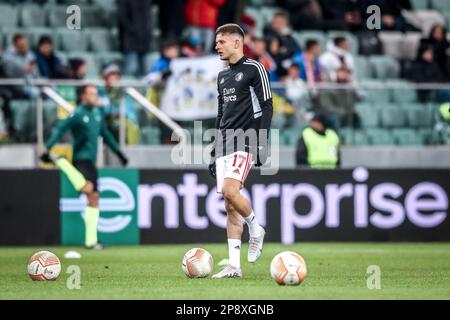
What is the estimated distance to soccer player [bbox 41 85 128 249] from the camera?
57.6 ft

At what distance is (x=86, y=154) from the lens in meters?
17.8

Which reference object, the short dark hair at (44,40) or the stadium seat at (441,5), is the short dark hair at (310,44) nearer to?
the short dark hair at (44,40)

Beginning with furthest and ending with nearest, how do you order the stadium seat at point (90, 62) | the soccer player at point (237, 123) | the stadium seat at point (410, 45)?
the stadium seat at point (410, 45), the stadium seat at point (90, 62), the soccer player at point (237, 123)

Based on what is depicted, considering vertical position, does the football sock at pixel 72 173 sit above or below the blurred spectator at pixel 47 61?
below

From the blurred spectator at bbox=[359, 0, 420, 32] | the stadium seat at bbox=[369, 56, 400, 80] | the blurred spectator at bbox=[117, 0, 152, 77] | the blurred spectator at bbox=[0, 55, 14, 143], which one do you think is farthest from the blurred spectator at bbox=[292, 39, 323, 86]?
the blurred spectator at bbox=[0, 55, 14, 143]

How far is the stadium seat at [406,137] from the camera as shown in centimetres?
2011

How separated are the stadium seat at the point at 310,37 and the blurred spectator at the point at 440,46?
6.32 ft

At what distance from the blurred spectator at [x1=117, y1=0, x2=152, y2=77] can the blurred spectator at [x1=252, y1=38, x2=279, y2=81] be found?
1964mm

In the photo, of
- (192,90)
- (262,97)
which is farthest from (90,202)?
(262,97)

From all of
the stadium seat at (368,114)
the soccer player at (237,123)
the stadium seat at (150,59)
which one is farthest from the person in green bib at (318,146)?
the soccer player at (237,123)

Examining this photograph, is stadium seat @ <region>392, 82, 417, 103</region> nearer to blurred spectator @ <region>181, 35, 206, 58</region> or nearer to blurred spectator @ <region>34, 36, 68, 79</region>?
blurred spectator @ <region>181, 35, 206, 58</region>

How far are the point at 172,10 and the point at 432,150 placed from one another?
217 inches
